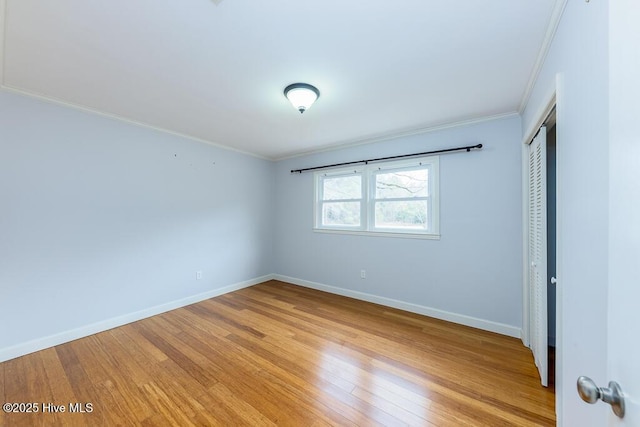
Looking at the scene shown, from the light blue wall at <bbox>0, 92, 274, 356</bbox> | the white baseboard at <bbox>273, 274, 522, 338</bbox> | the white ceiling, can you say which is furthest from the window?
the light blue wall at <bbox>0, 92, 274, 356</bbox>

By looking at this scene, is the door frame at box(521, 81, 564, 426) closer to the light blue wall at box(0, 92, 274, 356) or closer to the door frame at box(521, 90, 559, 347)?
the door frame at box(521, 90, 559, 347)

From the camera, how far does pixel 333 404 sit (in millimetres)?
1716

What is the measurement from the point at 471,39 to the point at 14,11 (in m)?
2.74

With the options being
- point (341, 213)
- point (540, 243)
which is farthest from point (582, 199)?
point (341, 213)

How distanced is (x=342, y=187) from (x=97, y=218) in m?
3.22

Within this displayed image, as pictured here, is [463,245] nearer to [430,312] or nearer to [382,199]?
[430,312]

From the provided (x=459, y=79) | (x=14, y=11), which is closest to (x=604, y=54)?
(x=459, y=79)

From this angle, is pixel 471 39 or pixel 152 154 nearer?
pixel 471 39

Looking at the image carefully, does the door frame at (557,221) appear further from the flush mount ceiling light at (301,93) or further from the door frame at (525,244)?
the flush mount ceiling light at (301,93)

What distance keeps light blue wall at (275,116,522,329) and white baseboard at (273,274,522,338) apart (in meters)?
0.04

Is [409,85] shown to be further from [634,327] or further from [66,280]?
→ [66,280]

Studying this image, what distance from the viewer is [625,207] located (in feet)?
1.80

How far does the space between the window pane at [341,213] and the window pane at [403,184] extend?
47cm

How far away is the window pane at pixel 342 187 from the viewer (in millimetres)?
3924
